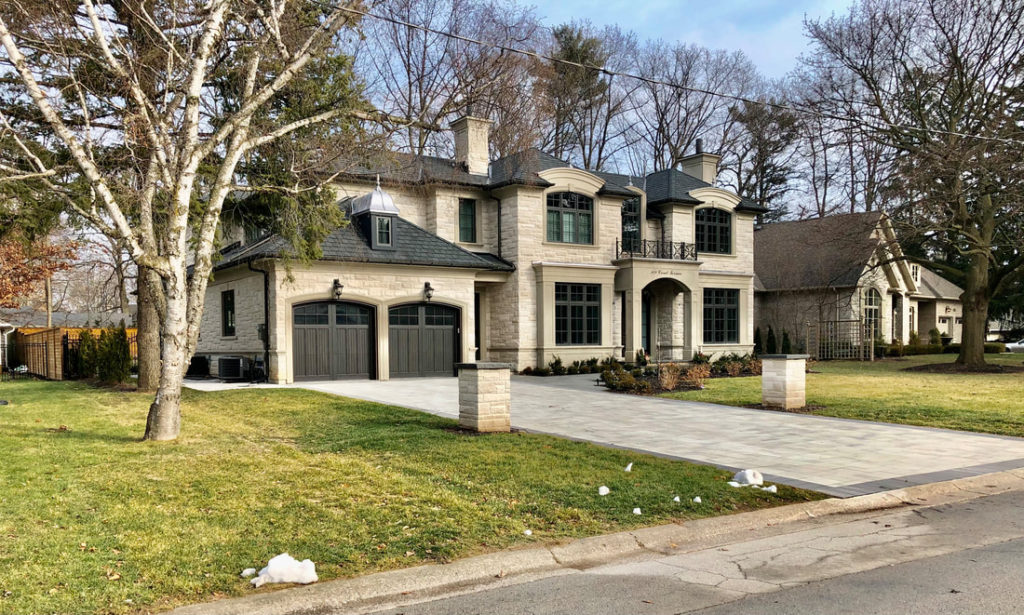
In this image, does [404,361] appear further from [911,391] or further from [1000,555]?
[1000,555]

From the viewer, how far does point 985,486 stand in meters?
8.16

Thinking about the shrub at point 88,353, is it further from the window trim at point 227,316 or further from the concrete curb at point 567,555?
the concrete curb at point 567,555

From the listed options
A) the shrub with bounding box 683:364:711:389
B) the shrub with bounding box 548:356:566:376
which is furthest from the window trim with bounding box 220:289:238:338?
the shrub with bounding box 683:364:711:389

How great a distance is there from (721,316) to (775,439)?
21.7 metres

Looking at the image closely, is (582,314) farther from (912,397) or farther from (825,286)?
(825,286)

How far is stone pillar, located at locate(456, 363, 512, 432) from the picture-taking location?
35.6ft

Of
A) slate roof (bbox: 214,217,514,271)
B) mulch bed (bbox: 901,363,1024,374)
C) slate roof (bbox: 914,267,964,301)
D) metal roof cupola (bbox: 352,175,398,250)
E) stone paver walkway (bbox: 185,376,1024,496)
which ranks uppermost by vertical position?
metal roof cupola (bbox: 352,175,398,250)

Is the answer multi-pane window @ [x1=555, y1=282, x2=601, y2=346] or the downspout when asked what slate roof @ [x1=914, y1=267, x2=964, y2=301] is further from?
the downspout

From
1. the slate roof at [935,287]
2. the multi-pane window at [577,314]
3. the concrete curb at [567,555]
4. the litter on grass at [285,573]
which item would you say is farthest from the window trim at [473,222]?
the slate roof at [935,287]

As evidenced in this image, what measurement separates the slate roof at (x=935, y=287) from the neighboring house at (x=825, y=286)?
2.16ft

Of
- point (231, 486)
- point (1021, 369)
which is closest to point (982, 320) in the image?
point (1021, 369)

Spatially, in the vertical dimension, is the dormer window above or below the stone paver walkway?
above

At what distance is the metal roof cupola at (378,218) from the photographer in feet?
75.2

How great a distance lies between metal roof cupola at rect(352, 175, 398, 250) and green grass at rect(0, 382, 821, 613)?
12030 millimetres
